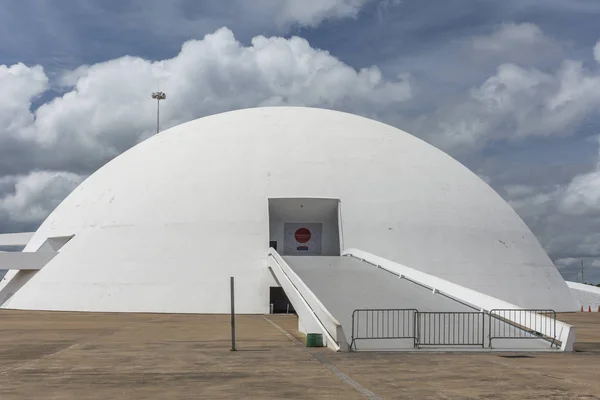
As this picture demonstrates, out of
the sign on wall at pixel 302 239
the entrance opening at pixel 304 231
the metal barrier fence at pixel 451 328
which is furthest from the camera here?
the sign on wall at pixel 302 239

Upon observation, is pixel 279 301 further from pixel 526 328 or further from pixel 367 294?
pixel 526 328

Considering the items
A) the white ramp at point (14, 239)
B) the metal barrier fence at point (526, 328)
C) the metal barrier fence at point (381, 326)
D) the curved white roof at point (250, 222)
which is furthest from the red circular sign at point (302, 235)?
the white ramp at point (14, 239)

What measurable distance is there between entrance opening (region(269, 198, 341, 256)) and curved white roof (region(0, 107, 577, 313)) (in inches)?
54.4

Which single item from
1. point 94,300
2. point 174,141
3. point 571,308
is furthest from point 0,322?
point 571,308

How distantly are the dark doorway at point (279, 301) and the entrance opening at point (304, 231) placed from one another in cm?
226

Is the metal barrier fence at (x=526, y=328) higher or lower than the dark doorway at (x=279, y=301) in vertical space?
higher

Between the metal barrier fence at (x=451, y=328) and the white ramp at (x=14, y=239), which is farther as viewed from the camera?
the white ramp at (x=14, y=239)

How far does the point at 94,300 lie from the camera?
28.6m

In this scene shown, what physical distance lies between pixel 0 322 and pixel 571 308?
79.4ft

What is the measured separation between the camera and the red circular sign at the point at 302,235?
31.5 metres

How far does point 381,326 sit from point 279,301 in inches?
490

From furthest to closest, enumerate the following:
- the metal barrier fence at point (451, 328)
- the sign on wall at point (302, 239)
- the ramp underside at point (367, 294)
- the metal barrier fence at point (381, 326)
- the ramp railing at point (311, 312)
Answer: the sign on wall at point (302, 239) → the ramp underside at point (367, 294) → the metal barrier fence at point (451, 328) → the metal barrier fence at point (381, 326) → the ramp railing at point (311, 312)

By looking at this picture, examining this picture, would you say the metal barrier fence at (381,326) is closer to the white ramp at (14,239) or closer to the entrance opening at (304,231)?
the entrance opening at (304,231)

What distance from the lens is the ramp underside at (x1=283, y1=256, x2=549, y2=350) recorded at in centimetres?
1688
